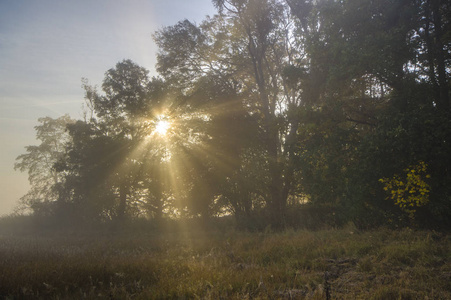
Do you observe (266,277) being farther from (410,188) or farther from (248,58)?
(248,58)

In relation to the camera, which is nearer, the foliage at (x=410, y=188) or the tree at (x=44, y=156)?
the foliage at (x=410, y=188)

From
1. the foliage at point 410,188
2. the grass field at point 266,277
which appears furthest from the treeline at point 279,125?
the grass field at point 266,277

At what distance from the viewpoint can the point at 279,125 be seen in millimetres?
18000

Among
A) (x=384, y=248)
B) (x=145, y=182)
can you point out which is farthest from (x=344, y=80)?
(x=145, y=182)

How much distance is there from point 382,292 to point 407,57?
42.1ft

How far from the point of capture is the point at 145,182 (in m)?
24.9

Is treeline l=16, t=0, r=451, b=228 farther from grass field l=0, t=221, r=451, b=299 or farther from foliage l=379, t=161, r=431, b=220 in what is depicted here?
grass field l=0, t=221, r=451, b=299

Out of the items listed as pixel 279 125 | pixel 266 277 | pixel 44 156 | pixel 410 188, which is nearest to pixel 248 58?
pixel 279 125

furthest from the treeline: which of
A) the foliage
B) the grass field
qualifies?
the grass field

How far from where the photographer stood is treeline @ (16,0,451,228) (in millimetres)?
12383

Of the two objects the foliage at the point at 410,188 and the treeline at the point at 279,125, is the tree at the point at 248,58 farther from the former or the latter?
the foliage at the point at 410,188

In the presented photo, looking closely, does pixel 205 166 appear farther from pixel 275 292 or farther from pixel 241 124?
pixel 275 292

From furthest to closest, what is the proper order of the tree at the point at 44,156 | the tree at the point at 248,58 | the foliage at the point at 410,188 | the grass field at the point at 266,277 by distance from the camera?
the tree at the point at 44,156
the tree at the point at 248,58
the foliage at the point at 410,188
the grass field at the point at 266,277

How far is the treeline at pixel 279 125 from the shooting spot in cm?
1238
